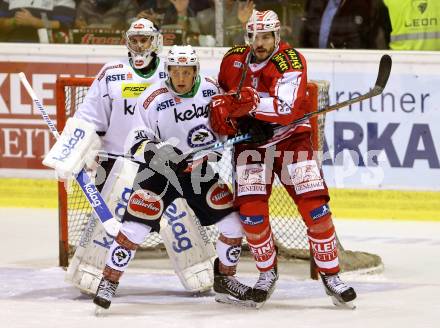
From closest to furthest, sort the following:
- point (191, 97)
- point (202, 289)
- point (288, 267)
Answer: point (191, 97) < point (202, 289) < point (288, 267)

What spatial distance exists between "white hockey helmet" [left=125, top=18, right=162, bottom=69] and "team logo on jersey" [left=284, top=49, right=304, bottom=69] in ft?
2.65

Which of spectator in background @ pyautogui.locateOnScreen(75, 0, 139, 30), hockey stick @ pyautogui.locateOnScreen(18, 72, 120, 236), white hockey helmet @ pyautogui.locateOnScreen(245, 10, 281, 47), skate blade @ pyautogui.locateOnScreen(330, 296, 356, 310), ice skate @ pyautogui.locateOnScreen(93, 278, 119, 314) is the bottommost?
skate blade @ pyautogui.locateOnScreen(330, 296, 356, 310)

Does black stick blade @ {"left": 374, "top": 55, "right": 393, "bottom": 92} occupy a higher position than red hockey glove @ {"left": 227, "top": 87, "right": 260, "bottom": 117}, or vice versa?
black stick blade @ {"left": 374, "top": 55, "right": 393, "bottom": 92}

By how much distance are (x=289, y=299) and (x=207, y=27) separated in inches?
118

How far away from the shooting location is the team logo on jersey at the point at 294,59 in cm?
614

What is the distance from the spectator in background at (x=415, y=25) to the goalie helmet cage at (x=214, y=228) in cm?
141

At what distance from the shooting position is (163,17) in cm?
913

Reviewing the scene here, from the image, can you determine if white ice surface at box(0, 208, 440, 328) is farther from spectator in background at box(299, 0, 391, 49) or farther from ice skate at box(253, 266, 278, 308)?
spectator in background at box(299, 0, 391, 49)

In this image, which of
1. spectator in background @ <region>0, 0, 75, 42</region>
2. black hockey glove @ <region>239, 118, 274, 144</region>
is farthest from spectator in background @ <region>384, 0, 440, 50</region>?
black hockey glove @ <region>239, 118, 274, 144</region>

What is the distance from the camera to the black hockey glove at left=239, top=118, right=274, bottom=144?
6.12 m

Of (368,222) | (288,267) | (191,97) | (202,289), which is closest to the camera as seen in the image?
(191,97)

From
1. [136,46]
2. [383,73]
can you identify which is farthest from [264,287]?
[136,46]

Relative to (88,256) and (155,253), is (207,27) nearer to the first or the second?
(155,253)

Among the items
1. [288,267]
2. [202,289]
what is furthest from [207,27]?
[202,289]
